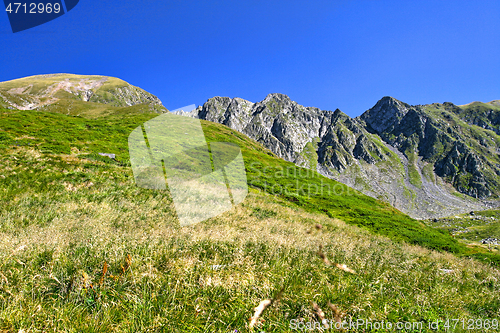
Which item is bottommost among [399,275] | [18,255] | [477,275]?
[477,275]

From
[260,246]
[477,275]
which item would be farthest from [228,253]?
[477,275]

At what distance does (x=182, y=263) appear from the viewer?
4246 mm

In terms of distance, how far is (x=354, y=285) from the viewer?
443 centimetres

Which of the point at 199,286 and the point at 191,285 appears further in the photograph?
the point at 199,286

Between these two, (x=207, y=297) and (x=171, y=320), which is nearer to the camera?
(x=171, y=320)

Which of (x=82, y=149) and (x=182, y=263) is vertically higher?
(x=82, y=149)

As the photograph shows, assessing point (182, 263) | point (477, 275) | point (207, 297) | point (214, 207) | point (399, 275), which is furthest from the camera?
point (214, 207)

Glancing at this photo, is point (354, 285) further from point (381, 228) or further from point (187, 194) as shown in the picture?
point (381, 228)

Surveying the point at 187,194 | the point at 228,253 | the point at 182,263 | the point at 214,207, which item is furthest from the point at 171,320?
the point at 187,194

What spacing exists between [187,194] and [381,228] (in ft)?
89.3

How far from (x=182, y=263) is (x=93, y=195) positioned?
12.6 m

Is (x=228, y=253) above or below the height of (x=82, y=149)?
below

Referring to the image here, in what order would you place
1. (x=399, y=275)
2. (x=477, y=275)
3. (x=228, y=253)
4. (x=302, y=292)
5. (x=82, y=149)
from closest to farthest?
(x=302, y=292) → (x=228, y=253) → (x=399, y=275) → (x=477, y=275) → (x=82, y=149)

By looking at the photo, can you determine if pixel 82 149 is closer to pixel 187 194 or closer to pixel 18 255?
pixel 187 194
